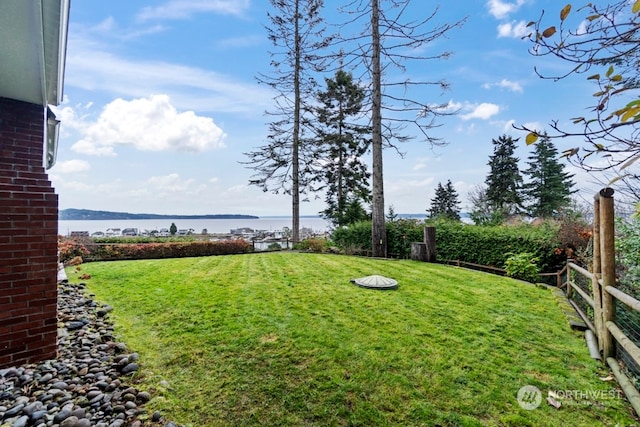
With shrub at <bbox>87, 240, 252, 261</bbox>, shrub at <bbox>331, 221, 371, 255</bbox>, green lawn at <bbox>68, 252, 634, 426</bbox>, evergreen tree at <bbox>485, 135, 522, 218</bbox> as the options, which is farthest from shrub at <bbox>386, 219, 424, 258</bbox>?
evergreen tree at <bbox>485, 135, 522, 218</bbox>

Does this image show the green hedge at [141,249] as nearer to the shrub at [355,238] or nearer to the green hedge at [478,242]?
the shrub at [355,238]

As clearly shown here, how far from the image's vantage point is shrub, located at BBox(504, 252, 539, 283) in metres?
7.18

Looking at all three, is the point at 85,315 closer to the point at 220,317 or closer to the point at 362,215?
the point at 220,317

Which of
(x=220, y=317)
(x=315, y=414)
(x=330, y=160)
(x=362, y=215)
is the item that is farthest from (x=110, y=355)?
(x=330, y=160)

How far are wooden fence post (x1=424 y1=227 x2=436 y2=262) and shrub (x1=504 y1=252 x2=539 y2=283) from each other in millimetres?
2184

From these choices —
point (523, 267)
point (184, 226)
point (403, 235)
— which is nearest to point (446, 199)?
point (403, 235)

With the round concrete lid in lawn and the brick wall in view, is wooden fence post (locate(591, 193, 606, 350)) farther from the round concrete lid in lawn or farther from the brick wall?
the brick wall

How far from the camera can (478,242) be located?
874 centimetres

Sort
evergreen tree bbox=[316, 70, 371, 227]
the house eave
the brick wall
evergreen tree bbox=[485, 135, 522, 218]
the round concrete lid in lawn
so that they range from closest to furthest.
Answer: the house eave < the brick wall < the round concrete lid in lawn < evergreen tree bbox=[316, 70, 371, 227] < evergreen tree bbox=[485, 135, 522, 218]

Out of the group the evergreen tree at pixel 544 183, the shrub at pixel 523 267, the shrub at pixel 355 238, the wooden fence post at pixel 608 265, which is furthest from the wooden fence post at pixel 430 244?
the evergreen tree at pixel 544 183

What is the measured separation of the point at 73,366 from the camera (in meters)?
2.99

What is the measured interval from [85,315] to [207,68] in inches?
363

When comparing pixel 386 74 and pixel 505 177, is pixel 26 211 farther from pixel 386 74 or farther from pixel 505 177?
pixel 505 177

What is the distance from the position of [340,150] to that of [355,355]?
17.9 m
